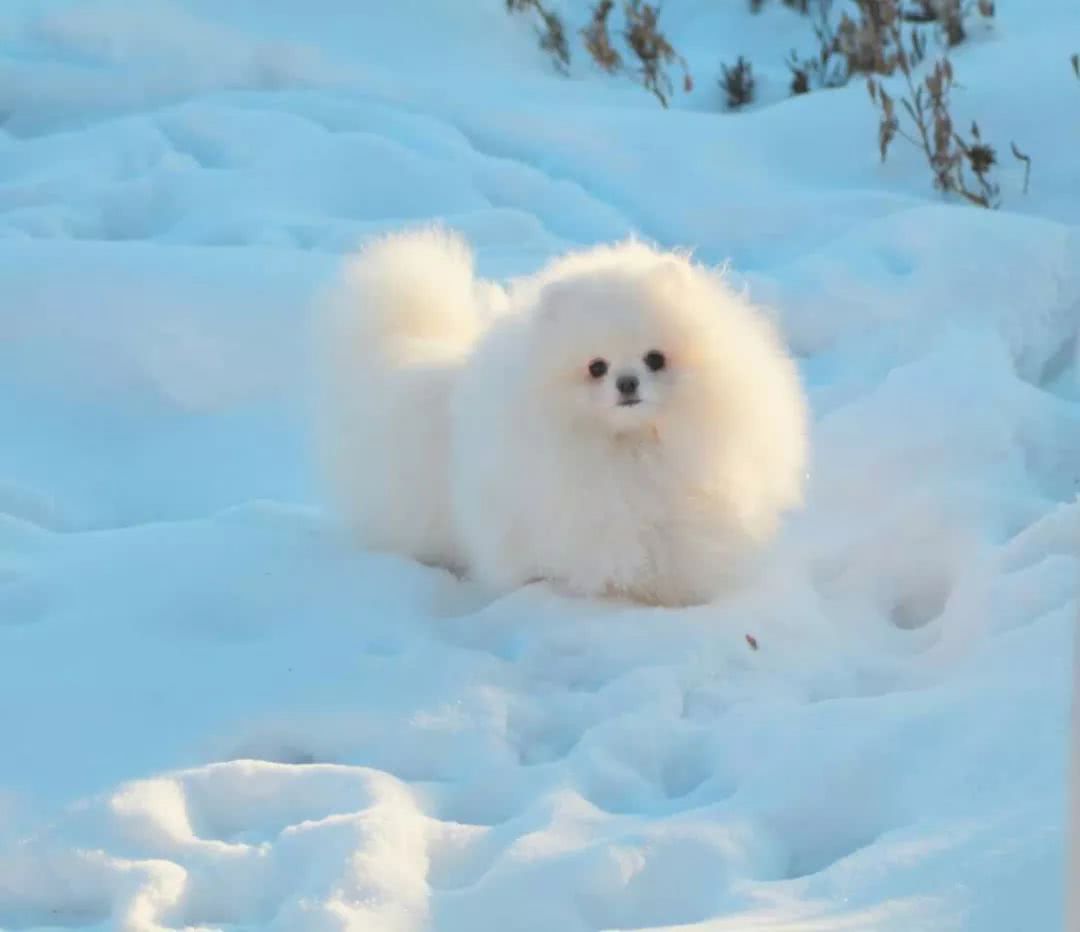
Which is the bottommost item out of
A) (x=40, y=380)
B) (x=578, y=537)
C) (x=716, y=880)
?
(x=716, y=880)

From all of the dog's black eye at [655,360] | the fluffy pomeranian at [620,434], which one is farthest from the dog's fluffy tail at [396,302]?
the dog's black eye at [655,360]

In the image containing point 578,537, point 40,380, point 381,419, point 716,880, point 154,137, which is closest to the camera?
point 716,880

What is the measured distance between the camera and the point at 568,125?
21.4 feet

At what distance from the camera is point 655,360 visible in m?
3.67

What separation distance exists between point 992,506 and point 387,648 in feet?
4.84

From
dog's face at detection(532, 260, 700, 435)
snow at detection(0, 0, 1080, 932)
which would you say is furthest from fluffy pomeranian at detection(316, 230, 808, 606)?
snow at detection(0, 0, 1080, 932)

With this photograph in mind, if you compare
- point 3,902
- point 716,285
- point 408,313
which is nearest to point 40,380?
point 408,313

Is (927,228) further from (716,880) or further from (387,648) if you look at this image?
(716,880)

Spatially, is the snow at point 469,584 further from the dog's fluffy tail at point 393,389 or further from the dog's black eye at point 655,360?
the dog's black eye at point 655,360

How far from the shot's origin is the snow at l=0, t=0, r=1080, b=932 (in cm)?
253

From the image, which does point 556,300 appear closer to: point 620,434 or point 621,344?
point 621,344

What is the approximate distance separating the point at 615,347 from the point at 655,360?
105mm

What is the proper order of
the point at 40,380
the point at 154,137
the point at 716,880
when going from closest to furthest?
1. the point at 716,880
2. the point at 40,380
3. the point at 154,137

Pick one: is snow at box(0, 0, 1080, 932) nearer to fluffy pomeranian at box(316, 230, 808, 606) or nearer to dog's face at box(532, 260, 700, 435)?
fluffy pomeranian at box(316, 230, 808, 606)
